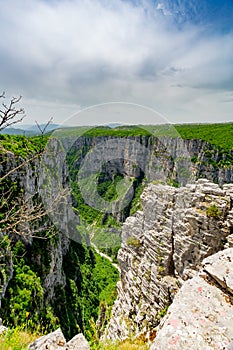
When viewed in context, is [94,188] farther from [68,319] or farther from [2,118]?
[2,118]

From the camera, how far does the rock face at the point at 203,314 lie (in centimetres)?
324

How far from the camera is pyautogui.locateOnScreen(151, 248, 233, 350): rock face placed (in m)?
3.24

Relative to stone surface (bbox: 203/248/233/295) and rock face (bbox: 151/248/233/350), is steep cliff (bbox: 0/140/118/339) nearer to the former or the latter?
rock face (bbox: 151/248/233/350)

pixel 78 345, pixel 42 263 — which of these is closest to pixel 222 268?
pixel 78 345

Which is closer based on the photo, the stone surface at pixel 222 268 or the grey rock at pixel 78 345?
the stone surface at pixel 222 268

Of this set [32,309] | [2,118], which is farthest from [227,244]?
[32,309]

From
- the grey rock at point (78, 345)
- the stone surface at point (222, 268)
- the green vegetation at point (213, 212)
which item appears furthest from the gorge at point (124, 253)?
the stone surface at point (222, 268)

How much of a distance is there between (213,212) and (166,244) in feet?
10.3

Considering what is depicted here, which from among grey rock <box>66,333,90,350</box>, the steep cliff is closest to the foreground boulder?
grey rock <box>66,333,90,350</box>

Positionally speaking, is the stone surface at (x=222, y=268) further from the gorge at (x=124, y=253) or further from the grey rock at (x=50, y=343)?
the grey rock at (x=50, y=343)

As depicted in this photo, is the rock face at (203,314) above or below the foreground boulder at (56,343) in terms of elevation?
above

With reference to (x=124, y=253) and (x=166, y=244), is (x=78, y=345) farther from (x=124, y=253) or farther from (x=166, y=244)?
(x=124, y=253)

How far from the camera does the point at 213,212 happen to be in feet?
30.2

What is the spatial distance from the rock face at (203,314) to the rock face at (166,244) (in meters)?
4.62
